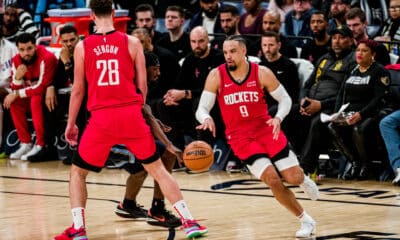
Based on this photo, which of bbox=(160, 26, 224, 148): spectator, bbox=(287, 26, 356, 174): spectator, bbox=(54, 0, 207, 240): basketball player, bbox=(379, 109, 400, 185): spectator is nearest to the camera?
bbox=(54, 0, 207, 240): basketball player

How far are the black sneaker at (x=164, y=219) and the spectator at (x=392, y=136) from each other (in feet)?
11.1

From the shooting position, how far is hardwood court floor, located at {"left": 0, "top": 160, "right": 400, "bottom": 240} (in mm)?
8438

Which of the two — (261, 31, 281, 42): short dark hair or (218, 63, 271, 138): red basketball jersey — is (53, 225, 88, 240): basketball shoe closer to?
(218, 63, 271, 138): red basketball jersey

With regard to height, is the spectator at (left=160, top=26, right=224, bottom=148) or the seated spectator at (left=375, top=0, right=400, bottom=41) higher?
the seated spectator at (left=375, top=0, right=400, bottom=41)

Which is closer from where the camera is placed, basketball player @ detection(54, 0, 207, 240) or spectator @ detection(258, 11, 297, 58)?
basketball player @ detection(54, 0, 207, 240)

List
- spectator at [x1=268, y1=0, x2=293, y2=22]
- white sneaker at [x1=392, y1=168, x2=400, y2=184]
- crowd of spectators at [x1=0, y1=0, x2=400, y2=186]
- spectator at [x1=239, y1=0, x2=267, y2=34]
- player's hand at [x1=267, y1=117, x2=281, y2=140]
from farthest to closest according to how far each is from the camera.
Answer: spectator at [x1=268, y1=0, x2=293, y2=22], spectator at [x1=239, y1=0, x2=267, y2=34], crowd of spectators at [x1=0, y1=0, x2=400, y2=186], white sneaker at [x1=392, y1=168, x2=400, y2=184], player's hand at [x1=267, y1=117, x2=281, y2=140]

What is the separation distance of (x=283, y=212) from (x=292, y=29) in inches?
215

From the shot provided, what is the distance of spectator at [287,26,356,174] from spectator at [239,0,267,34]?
2.02 m

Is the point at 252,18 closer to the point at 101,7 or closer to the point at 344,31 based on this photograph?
the point at 344,31

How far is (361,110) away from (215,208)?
106 inches

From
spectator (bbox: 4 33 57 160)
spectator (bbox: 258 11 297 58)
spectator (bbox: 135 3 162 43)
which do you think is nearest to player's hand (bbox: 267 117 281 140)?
spectator (bbox: 258 11 297 58)

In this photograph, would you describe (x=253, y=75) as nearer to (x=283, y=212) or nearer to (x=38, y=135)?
(x=283, y=212)

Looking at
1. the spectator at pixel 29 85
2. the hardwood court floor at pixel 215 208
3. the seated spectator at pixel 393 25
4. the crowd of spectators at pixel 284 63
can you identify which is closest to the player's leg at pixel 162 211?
the hardwood court floor at pixel 215 208

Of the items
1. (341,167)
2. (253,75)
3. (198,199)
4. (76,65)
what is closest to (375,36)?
(341,167)
